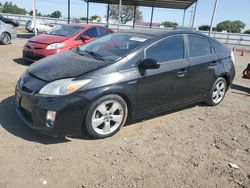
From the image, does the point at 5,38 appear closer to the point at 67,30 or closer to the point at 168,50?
the point at 67,30

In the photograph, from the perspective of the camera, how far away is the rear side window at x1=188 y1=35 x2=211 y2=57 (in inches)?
202

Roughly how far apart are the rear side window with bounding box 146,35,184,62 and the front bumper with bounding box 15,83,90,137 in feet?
4.73

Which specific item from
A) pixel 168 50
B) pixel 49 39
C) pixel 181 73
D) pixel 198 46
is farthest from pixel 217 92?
pixel 49 39

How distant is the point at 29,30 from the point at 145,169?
82.4ft

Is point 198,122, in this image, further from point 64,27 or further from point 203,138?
point 64,27

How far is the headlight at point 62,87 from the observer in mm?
3695

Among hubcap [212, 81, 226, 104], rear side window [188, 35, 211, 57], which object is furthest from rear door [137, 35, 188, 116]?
hubcap [212, 81, 226, 104]

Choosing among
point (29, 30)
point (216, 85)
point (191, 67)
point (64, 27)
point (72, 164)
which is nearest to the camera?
point (72, 164)

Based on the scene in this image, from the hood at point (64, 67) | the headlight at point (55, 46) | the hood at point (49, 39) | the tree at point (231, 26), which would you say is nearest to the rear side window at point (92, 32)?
the hood at point (49, 39)

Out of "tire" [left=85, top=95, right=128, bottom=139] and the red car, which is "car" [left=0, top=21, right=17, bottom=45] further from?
"tire" [left=85, top=95, right=128, bottom=139]

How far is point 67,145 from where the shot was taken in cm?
386

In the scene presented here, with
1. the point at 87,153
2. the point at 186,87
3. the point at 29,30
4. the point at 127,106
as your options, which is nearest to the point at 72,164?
the point at 87,153

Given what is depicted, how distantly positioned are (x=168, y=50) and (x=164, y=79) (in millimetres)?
535

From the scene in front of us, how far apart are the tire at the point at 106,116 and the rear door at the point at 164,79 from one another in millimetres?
352
